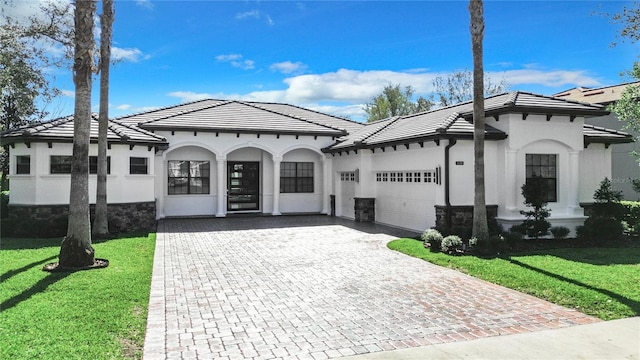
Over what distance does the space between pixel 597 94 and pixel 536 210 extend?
2032cm

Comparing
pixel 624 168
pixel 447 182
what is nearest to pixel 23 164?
pixel 447 182

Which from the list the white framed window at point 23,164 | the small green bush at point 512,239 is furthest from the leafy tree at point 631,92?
the white framed window at point 23,164

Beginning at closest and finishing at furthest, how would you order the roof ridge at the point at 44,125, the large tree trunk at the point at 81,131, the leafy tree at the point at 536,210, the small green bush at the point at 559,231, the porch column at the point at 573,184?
the large tree trunk at the point at 81,131 < the leafy tree at the point at 536,210 < the small green bush at the point at 559,231 < the porch column at the point at 573,184 < the roof ridge at the point at 44,125

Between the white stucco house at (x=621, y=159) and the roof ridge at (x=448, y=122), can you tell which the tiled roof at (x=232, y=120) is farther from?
the white stucco house at (x=621, y=159)

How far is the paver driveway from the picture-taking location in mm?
5168

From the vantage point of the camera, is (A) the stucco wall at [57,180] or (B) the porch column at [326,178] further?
(B) the porch column at [326,178]

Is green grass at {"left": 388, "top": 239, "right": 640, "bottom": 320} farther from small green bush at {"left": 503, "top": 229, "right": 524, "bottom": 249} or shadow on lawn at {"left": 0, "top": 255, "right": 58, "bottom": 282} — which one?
shadow on lawn at {"left": 0, "top": 255, "right": 58, "bottom": 282}

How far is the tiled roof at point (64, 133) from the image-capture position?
45.7 ft

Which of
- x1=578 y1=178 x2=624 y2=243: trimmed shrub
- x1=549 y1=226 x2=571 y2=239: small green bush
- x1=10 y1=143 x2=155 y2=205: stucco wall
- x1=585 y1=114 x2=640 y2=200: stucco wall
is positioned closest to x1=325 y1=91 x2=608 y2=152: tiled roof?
x1=578 y1=178 x2=624 y2=243: trimmed shrub

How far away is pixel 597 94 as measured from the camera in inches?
1081

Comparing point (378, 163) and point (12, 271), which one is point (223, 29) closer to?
point (378, 163)

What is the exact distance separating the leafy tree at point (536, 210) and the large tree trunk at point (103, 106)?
492 inches

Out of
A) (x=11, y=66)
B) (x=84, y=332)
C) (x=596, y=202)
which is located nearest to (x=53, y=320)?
(x=84, y=332)

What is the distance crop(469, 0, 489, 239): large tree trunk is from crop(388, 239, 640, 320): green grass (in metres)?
1.08
